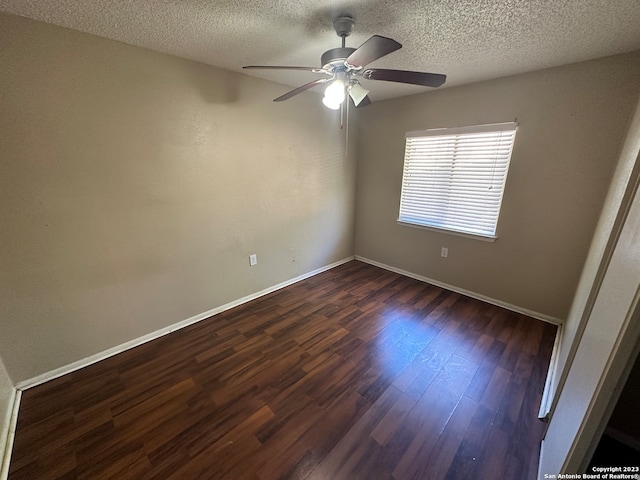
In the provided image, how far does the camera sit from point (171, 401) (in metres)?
1.60

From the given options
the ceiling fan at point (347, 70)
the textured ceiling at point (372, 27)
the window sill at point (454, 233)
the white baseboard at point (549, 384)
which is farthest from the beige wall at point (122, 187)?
the white baseboard at point (549, 384)

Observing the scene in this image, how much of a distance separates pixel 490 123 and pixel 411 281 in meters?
1.94

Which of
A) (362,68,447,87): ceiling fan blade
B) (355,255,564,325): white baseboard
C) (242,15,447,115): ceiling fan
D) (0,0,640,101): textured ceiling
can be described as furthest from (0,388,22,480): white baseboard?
(355,255,564,325): white baseboard

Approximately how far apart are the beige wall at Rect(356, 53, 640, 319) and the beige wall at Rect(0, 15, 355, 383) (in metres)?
1.68

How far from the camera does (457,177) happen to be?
278 centimetres

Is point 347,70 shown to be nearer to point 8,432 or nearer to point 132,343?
point 132,343

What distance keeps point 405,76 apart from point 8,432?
3045 millimetres

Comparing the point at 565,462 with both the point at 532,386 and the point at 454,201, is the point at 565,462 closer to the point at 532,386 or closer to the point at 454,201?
the point at 532,386

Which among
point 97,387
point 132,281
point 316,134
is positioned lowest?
point 97,387

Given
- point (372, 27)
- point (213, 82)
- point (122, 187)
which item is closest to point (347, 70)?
point (372, 27)

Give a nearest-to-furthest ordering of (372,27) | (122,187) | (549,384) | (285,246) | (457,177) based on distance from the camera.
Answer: (372,27)
(549,384)
(122,187)
(457,177)
(285,246)

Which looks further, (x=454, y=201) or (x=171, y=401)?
(x=454, y=201)

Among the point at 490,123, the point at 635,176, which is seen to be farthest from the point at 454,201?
the point at 635,176

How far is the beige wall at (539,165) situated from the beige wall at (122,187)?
1.68 metres
